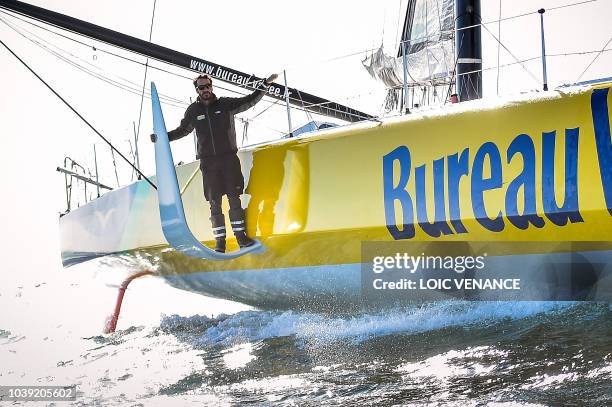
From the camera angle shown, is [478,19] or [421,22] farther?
[421,22]

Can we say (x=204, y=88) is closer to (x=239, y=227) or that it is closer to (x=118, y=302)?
(x=239, y=227)

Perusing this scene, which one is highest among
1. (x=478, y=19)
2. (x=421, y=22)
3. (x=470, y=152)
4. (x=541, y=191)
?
(x=421, y=22)

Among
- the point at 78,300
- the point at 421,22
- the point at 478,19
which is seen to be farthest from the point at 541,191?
the point at 78,300

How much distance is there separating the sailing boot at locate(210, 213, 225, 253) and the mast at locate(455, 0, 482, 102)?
217 centimetres

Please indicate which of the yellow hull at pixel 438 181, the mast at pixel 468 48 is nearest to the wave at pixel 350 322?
the yellow hull at pixel 438 181

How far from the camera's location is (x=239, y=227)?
501cm

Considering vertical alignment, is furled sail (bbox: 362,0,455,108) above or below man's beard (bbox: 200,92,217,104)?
above

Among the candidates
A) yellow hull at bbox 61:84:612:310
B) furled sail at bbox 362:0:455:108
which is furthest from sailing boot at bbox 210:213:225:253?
furled sail at bbox 362:0:455:108

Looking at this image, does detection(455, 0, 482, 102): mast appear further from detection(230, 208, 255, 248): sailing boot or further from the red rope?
the red rope

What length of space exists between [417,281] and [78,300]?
551cm

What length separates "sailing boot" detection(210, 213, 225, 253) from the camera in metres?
5.14

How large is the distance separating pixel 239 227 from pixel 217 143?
642mm

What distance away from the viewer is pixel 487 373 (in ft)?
11.4

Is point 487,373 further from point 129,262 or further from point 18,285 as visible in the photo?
point 18,285
